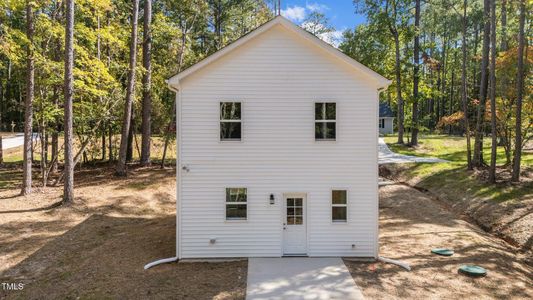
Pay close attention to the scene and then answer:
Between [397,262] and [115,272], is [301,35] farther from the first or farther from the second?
[115,272]

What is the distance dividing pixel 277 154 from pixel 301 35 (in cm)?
374

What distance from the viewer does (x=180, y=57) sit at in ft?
76.7

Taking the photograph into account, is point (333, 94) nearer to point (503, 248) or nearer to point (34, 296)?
point (503, 248)

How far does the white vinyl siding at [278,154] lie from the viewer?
11508 millimetres

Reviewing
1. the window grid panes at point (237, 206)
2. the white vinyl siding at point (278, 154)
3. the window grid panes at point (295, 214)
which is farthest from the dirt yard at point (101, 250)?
the window grid panes at point (295, 214)

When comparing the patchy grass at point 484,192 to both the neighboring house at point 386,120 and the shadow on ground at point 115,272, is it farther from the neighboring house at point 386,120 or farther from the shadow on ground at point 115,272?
the neighboring house at point 386,120

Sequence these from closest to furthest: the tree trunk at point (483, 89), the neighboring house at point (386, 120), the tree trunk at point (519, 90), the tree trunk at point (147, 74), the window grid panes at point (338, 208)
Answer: the window grid panes at point (338, 208) < the tree trunk at point (519, 90) < the tree trunk at point (483, 89) < the tree trunk at point (147, 74) < the neighboring house at point (386, 120)

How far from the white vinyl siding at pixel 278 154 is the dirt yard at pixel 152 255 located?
1.00 m

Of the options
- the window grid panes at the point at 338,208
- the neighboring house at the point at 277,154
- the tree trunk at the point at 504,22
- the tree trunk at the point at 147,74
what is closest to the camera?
the neighboring house at the point at 277,154

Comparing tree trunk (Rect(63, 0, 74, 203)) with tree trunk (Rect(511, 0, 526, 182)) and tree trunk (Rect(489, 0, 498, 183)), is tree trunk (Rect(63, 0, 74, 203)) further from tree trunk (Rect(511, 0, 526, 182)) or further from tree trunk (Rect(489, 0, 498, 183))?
tree trunk (Rect(489, 0, 498, 183))

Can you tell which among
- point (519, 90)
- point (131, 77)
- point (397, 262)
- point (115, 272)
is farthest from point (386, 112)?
point (115, 272)

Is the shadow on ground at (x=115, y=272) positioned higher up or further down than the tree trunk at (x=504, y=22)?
further down

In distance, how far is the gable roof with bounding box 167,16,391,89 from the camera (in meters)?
11.2

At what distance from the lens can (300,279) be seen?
9.86 metres
